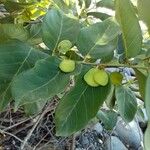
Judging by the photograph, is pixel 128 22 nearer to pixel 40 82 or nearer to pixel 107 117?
pixel 40 82

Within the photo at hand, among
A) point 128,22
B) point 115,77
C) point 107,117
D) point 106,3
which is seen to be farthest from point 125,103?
point 107,117

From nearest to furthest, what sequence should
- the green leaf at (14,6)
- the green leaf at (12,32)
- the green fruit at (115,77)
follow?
the green fruit at (115,77) < the green leaf at (12,32) < the green leaf at (14,6)

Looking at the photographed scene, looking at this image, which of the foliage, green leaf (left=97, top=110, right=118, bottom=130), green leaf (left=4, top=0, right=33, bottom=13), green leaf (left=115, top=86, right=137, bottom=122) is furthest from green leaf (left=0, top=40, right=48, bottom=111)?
green leaf (left=97, top=110, right=118, bottom=130)

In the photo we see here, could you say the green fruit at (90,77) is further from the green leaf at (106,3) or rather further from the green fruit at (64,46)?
the green leaf at (106,3)

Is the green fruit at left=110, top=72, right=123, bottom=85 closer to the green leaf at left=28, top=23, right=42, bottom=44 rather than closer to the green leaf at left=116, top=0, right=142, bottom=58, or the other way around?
the green leaf at left=116, top=0, right=142, bottom=58

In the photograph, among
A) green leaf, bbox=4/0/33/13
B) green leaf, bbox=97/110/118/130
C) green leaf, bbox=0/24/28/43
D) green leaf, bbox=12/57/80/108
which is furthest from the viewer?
green leaf, bbox=97/110/118/130

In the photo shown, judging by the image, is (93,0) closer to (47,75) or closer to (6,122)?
(47,75)

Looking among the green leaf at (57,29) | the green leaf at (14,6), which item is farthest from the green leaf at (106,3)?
the green leaf at (57,29)

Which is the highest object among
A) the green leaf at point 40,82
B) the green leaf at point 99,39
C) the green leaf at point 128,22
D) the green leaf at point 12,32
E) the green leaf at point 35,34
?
the green leaf at point 128,22
